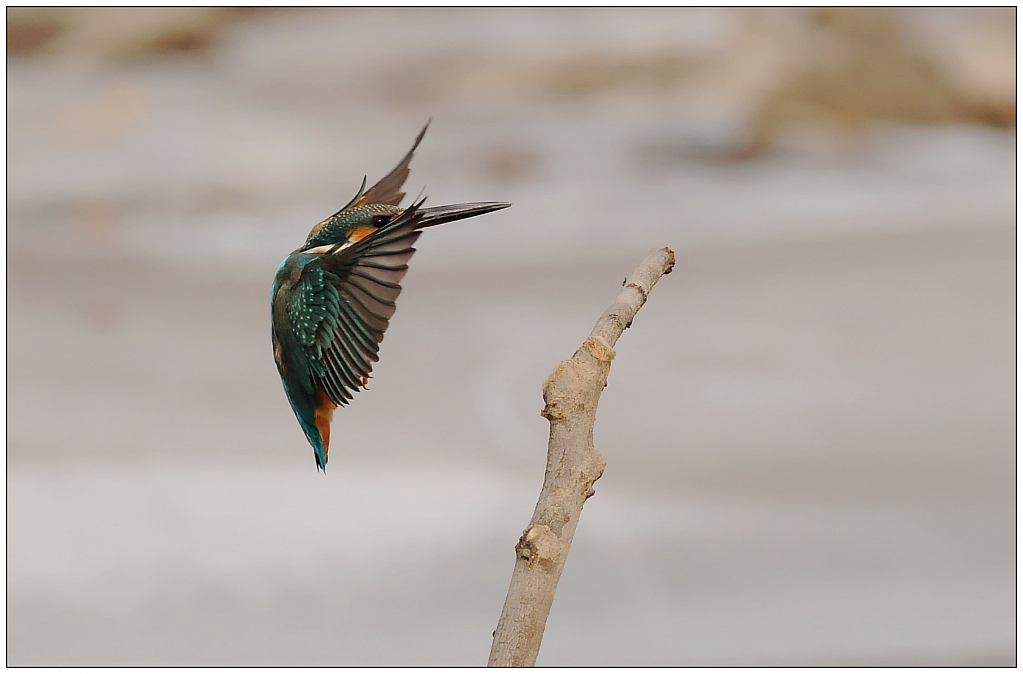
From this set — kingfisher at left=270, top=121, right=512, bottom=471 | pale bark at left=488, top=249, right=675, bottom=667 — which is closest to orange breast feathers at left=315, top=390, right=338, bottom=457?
kingfisher at left=270, top=121, right=512, bottom=471

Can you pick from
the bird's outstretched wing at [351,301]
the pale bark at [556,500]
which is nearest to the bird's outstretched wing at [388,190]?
the bird's outstretched wing at [351,301]

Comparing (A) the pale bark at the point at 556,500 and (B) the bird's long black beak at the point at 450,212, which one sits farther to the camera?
(B) the bird's long black beak at the point at 450,212

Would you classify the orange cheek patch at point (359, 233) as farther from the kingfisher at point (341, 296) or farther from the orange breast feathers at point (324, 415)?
the orange breast feathers at point (324, 415)

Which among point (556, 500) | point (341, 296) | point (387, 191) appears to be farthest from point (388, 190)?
point (556, 500)

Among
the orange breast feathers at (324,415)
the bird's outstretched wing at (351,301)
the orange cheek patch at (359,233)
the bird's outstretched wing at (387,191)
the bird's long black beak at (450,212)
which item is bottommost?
the orange breast feathers at (324,415)

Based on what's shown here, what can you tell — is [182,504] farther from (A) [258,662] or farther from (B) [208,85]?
(B) [208,85]

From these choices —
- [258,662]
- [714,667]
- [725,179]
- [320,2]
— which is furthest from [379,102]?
[714,667]

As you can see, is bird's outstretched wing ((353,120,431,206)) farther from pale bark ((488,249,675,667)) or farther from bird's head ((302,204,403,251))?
pale bark ((488,249,675,667))
